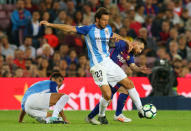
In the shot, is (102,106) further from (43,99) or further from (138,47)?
(138,47)

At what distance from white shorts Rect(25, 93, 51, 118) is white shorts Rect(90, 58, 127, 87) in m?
1.09

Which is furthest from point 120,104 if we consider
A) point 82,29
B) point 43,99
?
point 82,29

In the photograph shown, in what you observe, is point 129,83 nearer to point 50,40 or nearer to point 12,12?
point 50,40

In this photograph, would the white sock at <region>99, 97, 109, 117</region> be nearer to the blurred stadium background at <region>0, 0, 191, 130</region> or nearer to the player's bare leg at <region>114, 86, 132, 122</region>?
the player's bare leg at <region>114, 86, 132, 122</region>

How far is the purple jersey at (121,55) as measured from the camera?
1145 cm

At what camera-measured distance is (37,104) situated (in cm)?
1089

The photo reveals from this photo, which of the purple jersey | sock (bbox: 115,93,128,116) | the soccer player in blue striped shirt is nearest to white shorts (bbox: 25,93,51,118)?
the soccer player in blue striped shirt

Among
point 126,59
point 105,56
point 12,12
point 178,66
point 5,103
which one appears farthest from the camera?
point 12,12

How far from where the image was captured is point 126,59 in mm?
11492

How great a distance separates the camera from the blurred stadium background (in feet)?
55.3

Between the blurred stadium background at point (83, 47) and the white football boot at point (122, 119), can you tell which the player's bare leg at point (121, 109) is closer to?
the white football boot at point (122, 119)

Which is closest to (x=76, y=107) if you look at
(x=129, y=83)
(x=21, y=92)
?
(x=21, y=92)

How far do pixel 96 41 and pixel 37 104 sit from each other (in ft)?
5.61

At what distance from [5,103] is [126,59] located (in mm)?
6346
